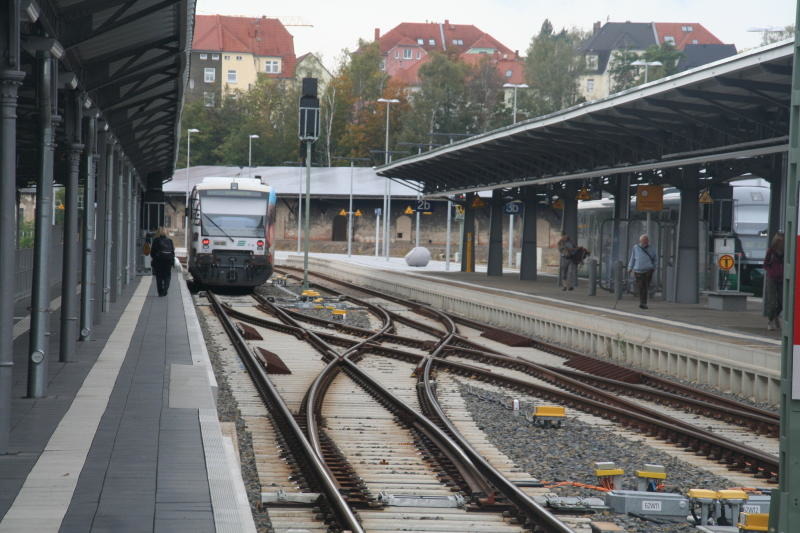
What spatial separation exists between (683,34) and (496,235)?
116 meters

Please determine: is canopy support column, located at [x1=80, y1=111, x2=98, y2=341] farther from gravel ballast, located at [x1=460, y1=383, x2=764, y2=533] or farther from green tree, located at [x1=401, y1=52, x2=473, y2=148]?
green tree, located at [x1=401, y1=52, x2=473, y2=148]

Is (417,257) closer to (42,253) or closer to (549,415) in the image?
(549,415)

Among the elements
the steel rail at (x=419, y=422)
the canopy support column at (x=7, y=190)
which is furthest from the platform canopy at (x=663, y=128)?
the canopy support column at (x=7, y=190)

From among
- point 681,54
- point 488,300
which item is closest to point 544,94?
point 681,54

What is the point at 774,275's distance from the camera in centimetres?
1948

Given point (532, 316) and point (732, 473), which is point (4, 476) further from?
point (532, 316)

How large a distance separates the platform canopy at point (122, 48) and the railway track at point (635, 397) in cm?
561

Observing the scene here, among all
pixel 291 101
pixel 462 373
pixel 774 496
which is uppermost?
pixel 291 101

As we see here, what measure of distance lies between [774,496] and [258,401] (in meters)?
10.4

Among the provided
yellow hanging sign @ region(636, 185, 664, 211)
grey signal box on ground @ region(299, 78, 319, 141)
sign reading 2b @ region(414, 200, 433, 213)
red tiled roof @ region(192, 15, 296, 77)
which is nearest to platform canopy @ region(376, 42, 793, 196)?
yellow hanging sign @ region(636, 185, 664, 211)

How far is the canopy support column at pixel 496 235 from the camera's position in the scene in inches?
1656

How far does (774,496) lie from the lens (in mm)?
3953

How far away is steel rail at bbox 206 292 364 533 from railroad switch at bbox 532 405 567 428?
2524mm

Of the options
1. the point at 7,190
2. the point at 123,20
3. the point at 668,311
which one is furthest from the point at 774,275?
the point at 7,190
